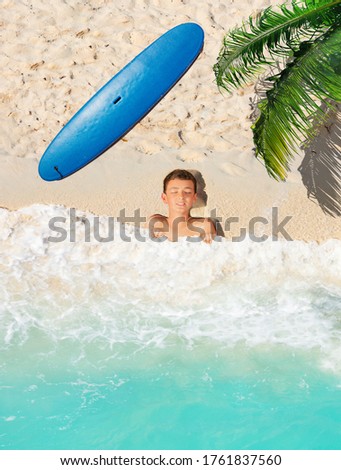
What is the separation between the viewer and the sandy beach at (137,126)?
28.4 feet

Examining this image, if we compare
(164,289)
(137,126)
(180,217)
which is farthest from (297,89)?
(137,126)

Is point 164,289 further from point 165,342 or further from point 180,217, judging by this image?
point 180,217

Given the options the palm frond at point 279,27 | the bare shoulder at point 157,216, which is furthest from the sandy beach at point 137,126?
the palm frond at point 279,27

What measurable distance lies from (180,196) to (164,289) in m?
1.32

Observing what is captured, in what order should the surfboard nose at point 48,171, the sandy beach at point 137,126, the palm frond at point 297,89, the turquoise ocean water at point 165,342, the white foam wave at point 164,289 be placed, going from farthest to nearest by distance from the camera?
the sandy beach at point 137,126, the surfboard nose at point 48,171, the palm frond at point 297,89, the white foam wave at point 164,289, the turquoise ocean water at point 165,342

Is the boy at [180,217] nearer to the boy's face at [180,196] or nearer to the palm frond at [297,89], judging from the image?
the boy's face at [180,196]

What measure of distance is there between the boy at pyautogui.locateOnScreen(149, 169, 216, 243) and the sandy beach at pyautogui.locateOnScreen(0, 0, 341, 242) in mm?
195

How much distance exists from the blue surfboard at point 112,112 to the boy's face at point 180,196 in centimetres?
89

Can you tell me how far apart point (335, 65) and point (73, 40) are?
488 cm

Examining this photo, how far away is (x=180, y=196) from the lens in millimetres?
8422

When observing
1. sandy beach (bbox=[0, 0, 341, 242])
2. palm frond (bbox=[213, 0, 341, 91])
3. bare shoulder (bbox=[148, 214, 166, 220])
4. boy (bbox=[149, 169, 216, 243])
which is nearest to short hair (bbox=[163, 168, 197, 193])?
boy (bbox=[149, 169, 216, 243])

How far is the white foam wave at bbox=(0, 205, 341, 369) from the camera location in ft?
23.4

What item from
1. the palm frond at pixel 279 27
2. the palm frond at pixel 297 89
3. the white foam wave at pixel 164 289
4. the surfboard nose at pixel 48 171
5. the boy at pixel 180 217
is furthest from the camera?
the surfboard nose at pixel 48 171

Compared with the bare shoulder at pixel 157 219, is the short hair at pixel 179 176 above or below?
above
